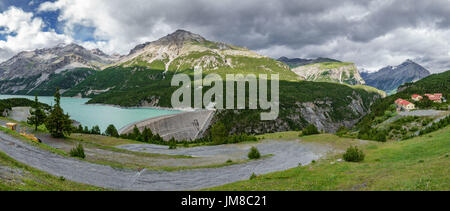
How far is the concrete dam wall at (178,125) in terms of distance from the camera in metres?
127

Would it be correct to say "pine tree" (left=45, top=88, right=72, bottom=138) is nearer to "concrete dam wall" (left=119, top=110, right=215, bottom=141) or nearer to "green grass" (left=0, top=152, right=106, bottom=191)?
"green grass" (left=0, top=152, right=106, bottom=191)

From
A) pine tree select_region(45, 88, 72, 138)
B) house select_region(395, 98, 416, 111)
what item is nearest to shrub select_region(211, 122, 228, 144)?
pine tree select_region(45, 88, 72, 138)

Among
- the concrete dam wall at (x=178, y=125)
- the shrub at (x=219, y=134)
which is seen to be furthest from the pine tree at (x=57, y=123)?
the concrete dam wall at (x=178, y=125)

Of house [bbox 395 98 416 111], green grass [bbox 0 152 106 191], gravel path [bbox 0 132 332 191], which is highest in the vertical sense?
house [bbox 395 98 416 111]

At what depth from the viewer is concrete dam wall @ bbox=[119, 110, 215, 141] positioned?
127 meters

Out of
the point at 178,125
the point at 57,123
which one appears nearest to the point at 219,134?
the point at 57,123

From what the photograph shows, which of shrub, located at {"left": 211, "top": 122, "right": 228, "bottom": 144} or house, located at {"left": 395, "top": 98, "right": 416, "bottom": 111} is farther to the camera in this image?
house, located at {"left": 395, "top": 98, "right": 416, "bottom": 111}

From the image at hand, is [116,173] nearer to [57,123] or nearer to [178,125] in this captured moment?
[57,123]

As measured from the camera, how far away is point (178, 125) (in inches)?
5615

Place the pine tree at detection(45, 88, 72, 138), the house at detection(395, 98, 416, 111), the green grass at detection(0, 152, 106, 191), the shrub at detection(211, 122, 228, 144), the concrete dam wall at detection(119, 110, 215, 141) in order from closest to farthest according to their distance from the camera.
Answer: the green grass at detection(0, 152, 106, 191) < the pine tree at detection(45, 88, 72, 138) < the shrub at detection(211, 122, 228, 144) < the house at detection(395, 98, 416, 111) < the concrete dam wall at detection(119, 110, 215, 141)
